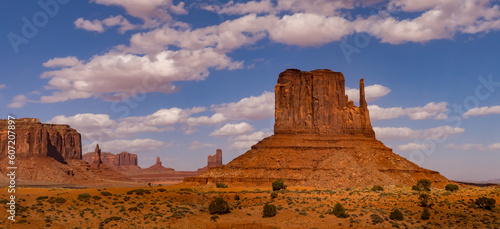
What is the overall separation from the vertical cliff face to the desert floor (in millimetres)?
59864

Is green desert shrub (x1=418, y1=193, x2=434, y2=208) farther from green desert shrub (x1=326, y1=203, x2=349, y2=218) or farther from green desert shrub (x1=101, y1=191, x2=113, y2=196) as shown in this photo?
green desert shrub (x1=101, y1=191, x2=113, y2=196)

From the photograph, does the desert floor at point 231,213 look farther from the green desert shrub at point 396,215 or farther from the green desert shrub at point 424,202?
the green desert shrub at point 424,202

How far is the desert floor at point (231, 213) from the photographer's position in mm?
41469

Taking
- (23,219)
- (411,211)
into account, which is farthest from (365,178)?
(23,219)

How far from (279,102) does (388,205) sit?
69776mm

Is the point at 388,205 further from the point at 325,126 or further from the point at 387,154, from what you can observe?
the point at 325,126

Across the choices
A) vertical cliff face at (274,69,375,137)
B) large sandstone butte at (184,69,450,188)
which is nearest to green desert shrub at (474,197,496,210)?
large sandstone butte at (184,69,450,188)

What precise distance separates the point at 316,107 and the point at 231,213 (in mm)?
71819

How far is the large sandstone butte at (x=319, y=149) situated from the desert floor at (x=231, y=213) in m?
37.7

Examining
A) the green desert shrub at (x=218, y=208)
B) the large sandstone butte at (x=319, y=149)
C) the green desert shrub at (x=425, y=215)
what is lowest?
the green desert shrub at (x=425, y=215)

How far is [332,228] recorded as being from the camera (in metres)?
41.1

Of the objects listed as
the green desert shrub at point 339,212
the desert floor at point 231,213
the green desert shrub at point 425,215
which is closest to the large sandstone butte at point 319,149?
the desert floor at point 231,213

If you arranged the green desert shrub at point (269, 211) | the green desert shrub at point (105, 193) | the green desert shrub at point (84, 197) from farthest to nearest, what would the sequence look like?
the green desert shrub at point (105, 193)
the green desert shrub at point (84, 197)
the green desert shrub at point (269, 211)

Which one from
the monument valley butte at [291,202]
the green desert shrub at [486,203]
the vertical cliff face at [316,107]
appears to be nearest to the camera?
the monument valley butte at [291,202]
